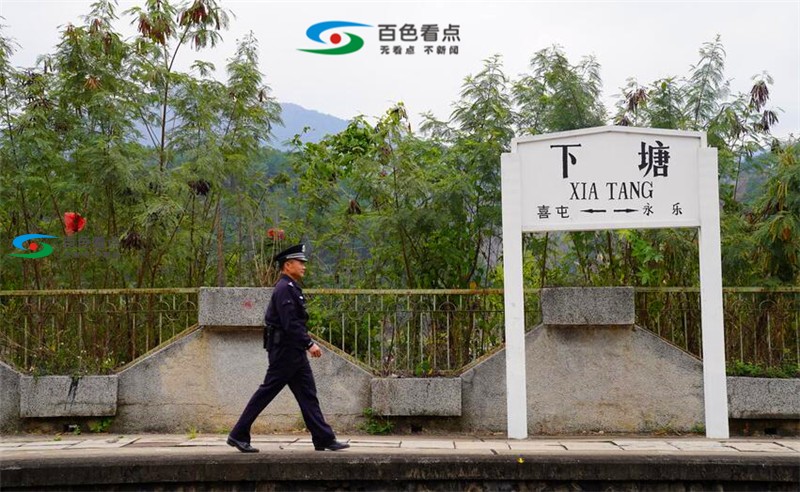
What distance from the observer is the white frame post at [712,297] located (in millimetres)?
7438

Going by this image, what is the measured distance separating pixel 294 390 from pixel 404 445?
1.17 metres

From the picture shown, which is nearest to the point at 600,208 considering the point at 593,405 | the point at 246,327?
the point at 593,405

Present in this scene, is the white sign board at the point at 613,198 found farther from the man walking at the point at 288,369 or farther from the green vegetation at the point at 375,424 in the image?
the man walking at the point at 288,369

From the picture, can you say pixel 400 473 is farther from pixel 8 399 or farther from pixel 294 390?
pixel 8 399

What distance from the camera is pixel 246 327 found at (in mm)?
7965

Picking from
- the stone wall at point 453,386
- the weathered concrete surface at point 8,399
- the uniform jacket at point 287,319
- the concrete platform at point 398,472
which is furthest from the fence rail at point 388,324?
the concrete platform at point 398,472

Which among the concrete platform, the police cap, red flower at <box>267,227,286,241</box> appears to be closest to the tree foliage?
red flower at <box>267,227,286,241</box>

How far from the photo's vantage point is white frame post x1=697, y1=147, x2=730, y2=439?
7.44 meters

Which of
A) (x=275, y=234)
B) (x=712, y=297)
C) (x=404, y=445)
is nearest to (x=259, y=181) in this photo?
(x=275, y=234)

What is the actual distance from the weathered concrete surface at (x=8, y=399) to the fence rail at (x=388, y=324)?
0.46 feet

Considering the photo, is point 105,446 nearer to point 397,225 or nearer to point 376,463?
point 376,463

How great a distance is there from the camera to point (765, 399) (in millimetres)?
7863

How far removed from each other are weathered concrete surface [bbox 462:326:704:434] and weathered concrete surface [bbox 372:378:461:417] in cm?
15

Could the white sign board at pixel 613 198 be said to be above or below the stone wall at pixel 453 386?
above
